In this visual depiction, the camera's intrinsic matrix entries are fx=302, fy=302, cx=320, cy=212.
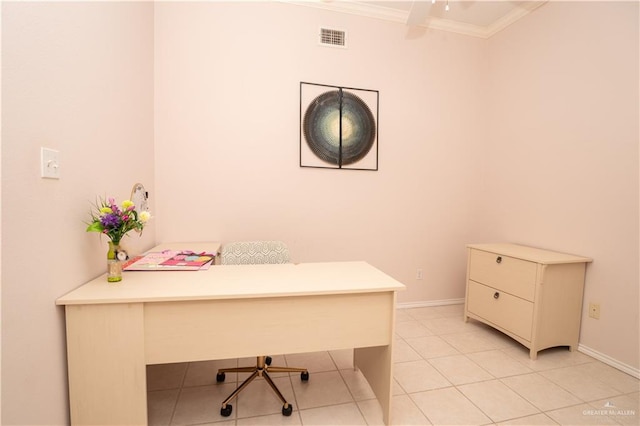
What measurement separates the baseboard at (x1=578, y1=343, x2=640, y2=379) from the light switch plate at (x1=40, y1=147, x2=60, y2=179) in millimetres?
3520

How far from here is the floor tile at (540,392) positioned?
1.76 meters

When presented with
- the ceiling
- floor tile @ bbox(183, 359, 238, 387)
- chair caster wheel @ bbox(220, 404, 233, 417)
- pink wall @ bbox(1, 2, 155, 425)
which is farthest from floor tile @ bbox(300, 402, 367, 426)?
the ceiling

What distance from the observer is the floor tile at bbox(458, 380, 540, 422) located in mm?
1666

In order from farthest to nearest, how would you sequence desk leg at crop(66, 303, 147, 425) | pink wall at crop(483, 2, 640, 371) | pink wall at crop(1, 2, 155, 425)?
pink wall at crop(483, 2, 640, 371)
desk leg at crop(66, 303, 147, 425)
pink wall at crop(1, 2, 155, 425)

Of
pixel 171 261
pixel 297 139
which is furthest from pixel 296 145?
pixel 171 261

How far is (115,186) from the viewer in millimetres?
1836

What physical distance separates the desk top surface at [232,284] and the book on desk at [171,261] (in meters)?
0.05

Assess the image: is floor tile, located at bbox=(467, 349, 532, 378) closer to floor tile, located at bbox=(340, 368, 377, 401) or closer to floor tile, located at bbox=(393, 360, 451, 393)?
floor tile, located at bbox=(393, 360, 451, 393)

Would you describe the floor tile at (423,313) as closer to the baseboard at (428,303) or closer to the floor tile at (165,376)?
the baseboard at (428,303)

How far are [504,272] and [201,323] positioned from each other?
92.9 inches

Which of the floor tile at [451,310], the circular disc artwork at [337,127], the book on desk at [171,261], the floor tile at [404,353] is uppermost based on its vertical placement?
the circular disc artwork at [337,127]

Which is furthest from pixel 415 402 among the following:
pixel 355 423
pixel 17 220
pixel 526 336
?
pixel 17 220

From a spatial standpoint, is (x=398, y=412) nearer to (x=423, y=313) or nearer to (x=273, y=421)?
(x=273, y=421)

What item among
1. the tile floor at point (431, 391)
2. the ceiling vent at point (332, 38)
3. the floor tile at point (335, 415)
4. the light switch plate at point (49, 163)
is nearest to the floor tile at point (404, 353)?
the tile floor at point (431, 391)
